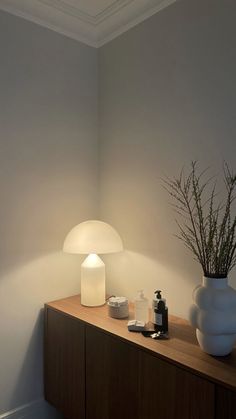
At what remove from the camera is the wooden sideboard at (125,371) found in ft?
3.67

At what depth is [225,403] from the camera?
1046 millimetres

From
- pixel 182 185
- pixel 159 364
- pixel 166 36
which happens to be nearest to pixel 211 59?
pixel 166 36

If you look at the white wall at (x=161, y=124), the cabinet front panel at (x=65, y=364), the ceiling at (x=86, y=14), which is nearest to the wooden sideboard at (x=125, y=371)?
the cabinet front panel at (x=65, y=364)

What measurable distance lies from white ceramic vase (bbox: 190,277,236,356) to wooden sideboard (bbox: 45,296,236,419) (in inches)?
1.9

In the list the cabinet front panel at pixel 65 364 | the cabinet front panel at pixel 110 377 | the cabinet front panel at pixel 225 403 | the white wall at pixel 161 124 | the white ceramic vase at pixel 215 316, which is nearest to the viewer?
the cabinet front panel at pixel 225 403

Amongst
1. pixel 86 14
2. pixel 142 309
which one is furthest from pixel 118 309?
pixel 86 14

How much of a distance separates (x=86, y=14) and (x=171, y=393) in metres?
2.11

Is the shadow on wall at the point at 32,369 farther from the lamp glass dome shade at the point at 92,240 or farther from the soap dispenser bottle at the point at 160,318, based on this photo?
the soap dispenser bottle at the point at 160,318

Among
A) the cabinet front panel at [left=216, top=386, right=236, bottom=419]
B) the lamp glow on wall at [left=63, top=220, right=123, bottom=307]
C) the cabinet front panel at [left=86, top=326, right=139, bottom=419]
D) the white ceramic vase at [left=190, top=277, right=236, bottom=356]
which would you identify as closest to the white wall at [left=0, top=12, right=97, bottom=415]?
the lamp glow on wall at [left=63, top=220, right=123, bottom=307]

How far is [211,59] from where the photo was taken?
61.1 inches

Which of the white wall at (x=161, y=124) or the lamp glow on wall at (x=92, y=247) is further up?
the white wall at (x=161, y=124)

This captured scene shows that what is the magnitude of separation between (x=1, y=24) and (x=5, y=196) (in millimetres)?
959

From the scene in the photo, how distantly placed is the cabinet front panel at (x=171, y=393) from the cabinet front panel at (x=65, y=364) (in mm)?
434

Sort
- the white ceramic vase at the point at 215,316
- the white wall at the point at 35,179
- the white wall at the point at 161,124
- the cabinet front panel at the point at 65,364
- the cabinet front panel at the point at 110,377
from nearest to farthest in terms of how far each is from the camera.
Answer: the white ceramic vase at the point at 215,316
the cabinet front panel at the point at 110,377
the white wall at the point at 161,124
the cabinet front panel at the point at 65,364
the white wall at the point at 35,179
